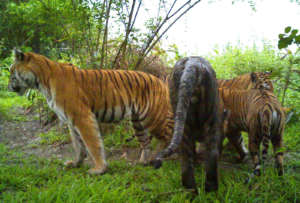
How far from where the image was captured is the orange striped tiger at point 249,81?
327 cm

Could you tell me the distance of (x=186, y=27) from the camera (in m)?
5.36

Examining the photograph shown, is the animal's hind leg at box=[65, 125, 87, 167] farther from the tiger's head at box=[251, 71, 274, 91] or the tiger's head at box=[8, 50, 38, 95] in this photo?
the tiger's head at box=[251, 71, 274, 91]

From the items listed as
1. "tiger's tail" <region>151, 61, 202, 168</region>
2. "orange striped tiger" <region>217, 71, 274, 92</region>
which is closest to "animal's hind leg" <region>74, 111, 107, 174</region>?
"tiger's tail" <region>151, 61, 202, 168</region>

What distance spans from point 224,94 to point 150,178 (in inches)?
65.2

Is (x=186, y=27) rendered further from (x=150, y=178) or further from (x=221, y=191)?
(x=221, y=191)

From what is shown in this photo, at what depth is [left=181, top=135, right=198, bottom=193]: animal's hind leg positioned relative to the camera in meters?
2.38

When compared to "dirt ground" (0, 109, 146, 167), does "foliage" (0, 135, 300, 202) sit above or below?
above

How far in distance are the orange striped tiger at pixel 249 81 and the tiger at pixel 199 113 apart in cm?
122

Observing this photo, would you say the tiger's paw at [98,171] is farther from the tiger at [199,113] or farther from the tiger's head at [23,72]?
the tiger's head at [23,72]

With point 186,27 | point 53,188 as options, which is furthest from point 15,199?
point 186,27

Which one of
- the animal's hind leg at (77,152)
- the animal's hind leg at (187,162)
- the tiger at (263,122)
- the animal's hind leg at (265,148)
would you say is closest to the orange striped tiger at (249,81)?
the tiger at (263,122)

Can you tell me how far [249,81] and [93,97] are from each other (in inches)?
103

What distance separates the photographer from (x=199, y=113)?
229 centimetres

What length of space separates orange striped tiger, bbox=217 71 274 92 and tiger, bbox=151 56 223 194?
48.0 inches
